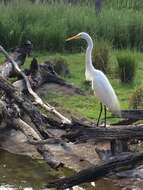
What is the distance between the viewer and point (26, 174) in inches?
339

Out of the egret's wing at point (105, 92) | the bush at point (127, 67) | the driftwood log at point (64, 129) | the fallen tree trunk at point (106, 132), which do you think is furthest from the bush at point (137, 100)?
the fallen tree trunk at point (106, 132)

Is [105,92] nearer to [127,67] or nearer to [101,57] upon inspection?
[127,67]

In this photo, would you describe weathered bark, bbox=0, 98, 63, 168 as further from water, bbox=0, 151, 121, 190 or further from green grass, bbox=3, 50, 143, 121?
green grass, bbox=3, 50, 143, 121

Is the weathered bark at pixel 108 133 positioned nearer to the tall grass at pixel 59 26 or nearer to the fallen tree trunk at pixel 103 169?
the fallen tree trunk at pixel 103 169

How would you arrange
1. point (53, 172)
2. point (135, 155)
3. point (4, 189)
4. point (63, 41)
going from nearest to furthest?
point (135, 155) → point (4, 189) → point (53, 172) → point (63, 41)

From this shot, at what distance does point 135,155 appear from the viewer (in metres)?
6.99

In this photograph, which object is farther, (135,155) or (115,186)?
(115,186)

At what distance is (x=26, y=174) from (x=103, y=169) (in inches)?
75.7

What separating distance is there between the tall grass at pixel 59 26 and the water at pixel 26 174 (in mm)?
7246

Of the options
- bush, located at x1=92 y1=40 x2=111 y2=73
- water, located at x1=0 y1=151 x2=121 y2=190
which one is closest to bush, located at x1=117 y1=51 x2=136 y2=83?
bush, located at x1=92 y1=40 x2=111 y2=73

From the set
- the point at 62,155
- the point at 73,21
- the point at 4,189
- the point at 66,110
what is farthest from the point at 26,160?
the point at 73,21

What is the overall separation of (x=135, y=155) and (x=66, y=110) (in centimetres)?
440

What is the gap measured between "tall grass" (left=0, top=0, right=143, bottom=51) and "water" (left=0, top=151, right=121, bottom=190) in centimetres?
725

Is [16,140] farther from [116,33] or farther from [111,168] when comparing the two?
[116,33]
